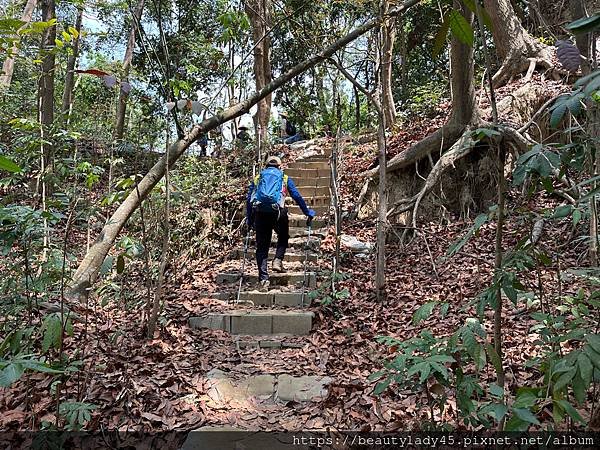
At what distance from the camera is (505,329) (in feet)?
11.9

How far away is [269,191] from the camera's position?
5.45 m

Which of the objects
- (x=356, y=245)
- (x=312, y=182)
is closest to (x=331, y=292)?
(x=356, y=245)

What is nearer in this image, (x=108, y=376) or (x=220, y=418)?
(x=220, y=418)

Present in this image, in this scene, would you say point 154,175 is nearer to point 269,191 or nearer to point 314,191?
point 269,191

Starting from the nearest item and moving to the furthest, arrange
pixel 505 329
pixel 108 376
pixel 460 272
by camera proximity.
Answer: pixel 108 376, pixel 505 329, pixel 460 272

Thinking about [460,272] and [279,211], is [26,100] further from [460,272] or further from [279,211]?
[460,272]

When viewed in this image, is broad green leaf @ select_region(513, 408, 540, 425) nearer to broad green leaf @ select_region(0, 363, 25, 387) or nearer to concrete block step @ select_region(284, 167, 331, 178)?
broad green leaf @ select_region(0, 363, 25, 387)

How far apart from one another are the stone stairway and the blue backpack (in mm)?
994

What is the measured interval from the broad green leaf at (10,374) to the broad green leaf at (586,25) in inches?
72.5

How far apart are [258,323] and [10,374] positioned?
345 cm

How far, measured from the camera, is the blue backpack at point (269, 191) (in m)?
5.44

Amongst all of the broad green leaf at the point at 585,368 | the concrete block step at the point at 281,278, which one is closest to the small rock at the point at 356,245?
the concrete block step at the point at 281,278

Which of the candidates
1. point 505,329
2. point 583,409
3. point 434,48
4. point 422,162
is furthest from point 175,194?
point 422,162

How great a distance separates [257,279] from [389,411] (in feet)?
10.9
